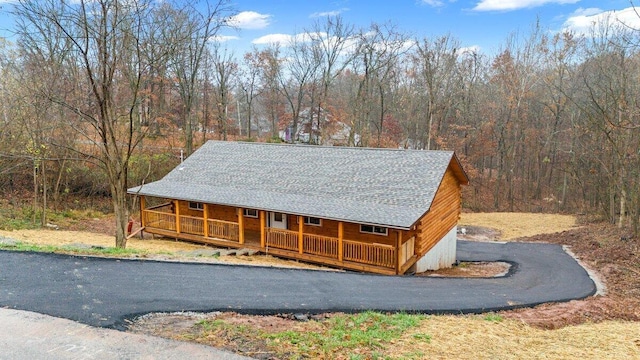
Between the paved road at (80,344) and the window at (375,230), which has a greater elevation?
the paved road at (80,344)

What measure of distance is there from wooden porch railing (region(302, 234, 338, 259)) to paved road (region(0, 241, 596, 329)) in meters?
3.22

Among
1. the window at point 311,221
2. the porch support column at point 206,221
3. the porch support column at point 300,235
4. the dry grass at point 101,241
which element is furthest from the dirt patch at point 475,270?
the porch support column at point 206,221

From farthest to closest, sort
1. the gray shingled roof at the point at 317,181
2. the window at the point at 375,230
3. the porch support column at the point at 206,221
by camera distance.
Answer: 1. the porch support column at the point at 206,221
2. the window at the point at 375,230
3. the gray shingled roof at the point at 317,181

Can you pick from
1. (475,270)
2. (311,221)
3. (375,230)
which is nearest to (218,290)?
(375,230)

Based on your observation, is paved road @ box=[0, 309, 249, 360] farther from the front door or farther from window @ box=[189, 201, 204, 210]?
window @ box=[189, 201, 204, 210]

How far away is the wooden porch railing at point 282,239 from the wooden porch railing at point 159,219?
17.2 feet

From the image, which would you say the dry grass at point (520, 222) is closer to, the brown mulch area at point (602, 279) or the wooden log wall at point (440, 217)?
the brown mulch area at point (602, 279)

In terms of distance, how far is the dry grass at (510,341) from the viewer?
21.6 feet

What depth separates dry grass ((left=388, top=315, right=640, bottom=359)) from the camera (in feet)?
21.6

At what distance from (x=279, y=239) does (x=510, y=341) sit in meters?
10.5

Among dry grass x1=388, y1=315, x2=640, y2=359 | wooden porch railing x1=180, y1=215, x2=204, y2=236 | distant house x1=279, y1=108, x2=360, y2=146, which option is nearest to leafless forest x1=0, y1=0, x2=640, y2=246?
distant house x1=279, y1=108, x2=360, y2=146

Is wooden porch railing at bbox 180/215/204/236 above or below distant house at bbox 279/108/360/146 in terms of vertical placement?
below

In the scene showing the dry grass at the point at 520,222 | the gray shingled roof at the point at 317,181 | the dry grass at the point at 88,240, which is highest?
the gray shingled roof at the point at 317,181

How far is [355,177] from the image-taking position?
1733 cm
